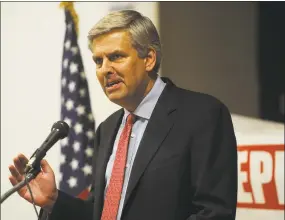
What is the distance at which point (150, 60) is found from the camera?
5.08ft

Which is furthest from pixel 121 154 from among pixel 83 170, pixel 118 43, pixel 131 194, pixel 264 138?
pixel 83 170

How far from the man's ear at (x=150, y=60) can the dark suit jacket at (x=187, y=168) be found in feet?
0.53

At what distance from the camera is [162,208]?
139 centimetres

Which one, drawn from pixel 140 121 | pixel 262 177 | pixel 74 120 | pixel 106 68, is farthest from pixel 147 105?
pixel 74 120

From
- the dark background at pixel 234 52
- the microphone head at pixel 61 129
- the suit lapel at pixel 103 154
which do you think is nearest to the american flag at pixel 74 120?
the dark background at pixel 234 52

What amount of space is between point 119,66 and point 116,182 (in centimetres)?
34

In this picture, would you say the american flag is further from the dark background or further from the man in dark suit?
the man in dark suit

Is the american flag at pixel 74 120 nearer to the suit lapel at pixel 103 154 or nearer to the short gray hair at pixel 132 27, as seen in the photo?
the suit lapel at pixel 103 154

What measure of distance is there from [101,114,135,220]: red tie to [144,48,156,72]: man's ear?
0.19 m

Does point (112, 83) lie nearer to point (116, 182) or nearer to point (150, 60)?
point (150, 60)

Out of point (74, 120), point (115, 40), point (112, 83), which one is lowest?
point (74, 120)

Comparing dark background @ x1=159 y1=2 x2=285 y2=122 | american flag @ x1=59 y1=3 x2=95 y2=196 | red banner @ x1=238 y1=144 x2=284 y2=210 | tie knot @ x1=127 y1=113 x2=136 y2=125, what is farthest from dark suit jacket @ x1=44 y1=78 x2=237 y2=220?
dark background @ x1=159 y1=2 x2=285 y2=122

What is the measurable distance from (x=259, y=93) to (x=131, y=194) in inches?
94.5

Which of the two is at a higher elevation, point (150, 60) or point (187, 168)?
point (150, 60)
